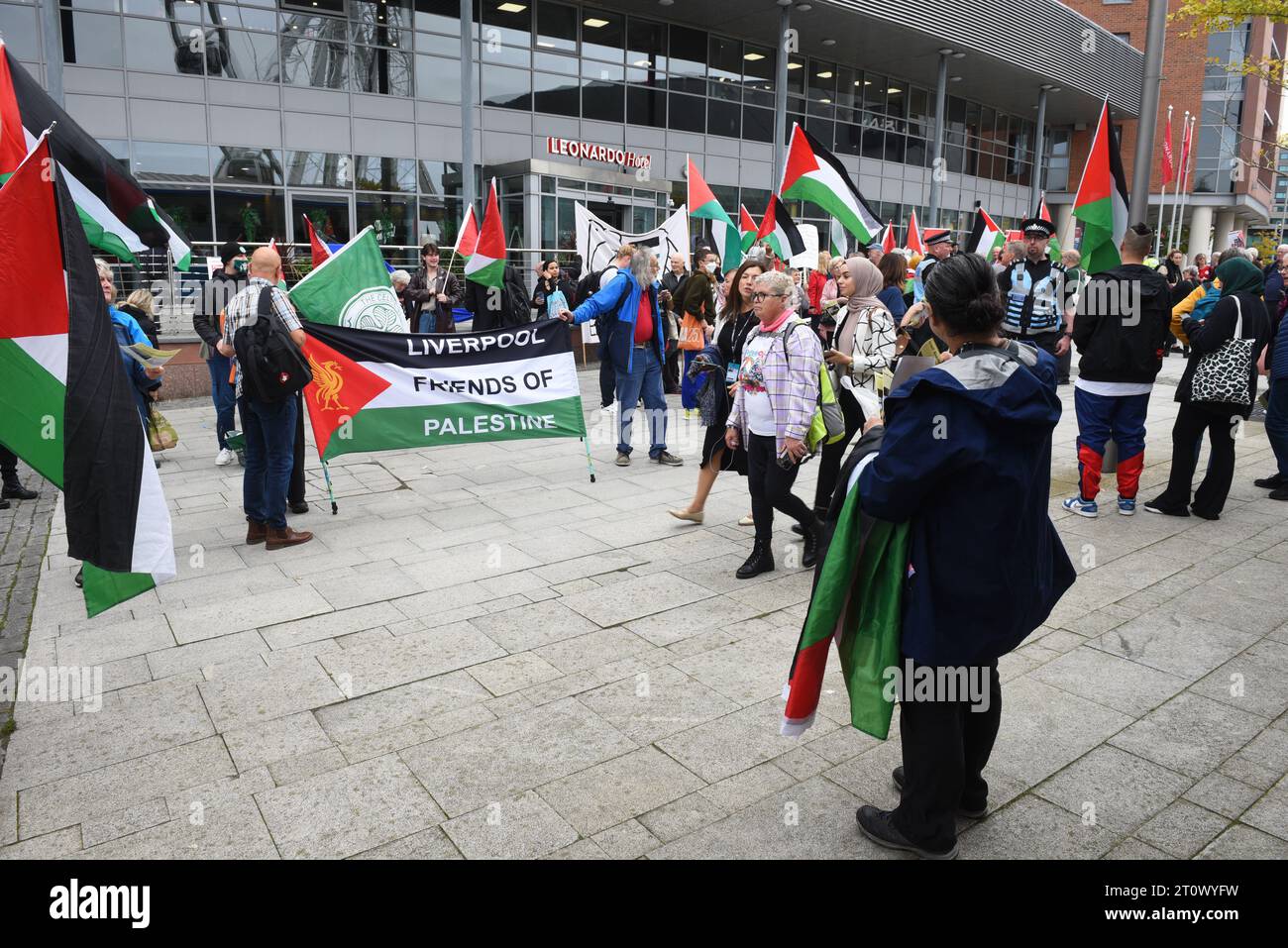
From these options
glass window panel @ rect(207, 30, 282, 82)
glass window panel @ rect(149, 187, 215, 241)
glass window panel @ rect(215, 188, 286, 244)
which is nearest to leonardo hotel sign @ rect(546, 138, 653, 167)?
glass window panel @ rect(207, 30, 282, 82)

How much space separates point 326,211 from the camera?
65.3 feet

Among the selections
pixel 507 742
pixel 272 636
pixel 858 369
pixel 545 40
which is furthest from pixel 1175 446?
pixel 545 40

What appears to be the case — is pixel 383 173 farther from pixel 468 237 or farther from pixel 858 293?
pixel 858 293

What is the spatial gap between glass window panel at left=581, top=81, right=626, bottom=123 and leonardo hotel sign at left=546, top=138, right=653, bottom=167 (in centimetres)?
75

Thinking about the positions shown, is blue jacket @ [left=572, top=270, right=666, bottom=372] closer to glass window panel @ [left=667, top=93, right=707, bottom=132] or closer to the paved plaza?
the paved plaza

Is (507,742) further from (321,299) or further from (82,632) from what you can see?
(321,299)

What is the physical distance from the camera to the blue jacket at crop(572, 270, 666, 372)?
27.8 ft

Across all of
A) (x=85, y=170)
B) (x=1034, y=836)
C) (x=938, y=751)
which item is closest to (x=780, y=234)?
(x=85, y=170)

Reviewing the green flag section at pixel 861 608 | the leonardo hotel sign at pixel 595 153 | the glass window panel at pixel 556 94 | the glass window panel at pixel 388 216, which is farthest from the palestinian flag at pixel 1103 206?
the glass window panel at pixel 556 94

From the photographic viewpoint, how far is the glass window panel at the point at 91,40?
1720 cm

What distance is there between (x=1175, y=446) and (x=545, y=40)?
19561 mm

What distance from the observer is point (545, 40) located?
22.6m

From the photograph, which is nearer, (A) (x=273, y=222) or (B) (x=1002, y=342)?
(B) (x=1002, y=342)

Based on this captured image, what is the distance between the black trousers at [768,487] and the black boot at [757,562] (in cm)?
4
